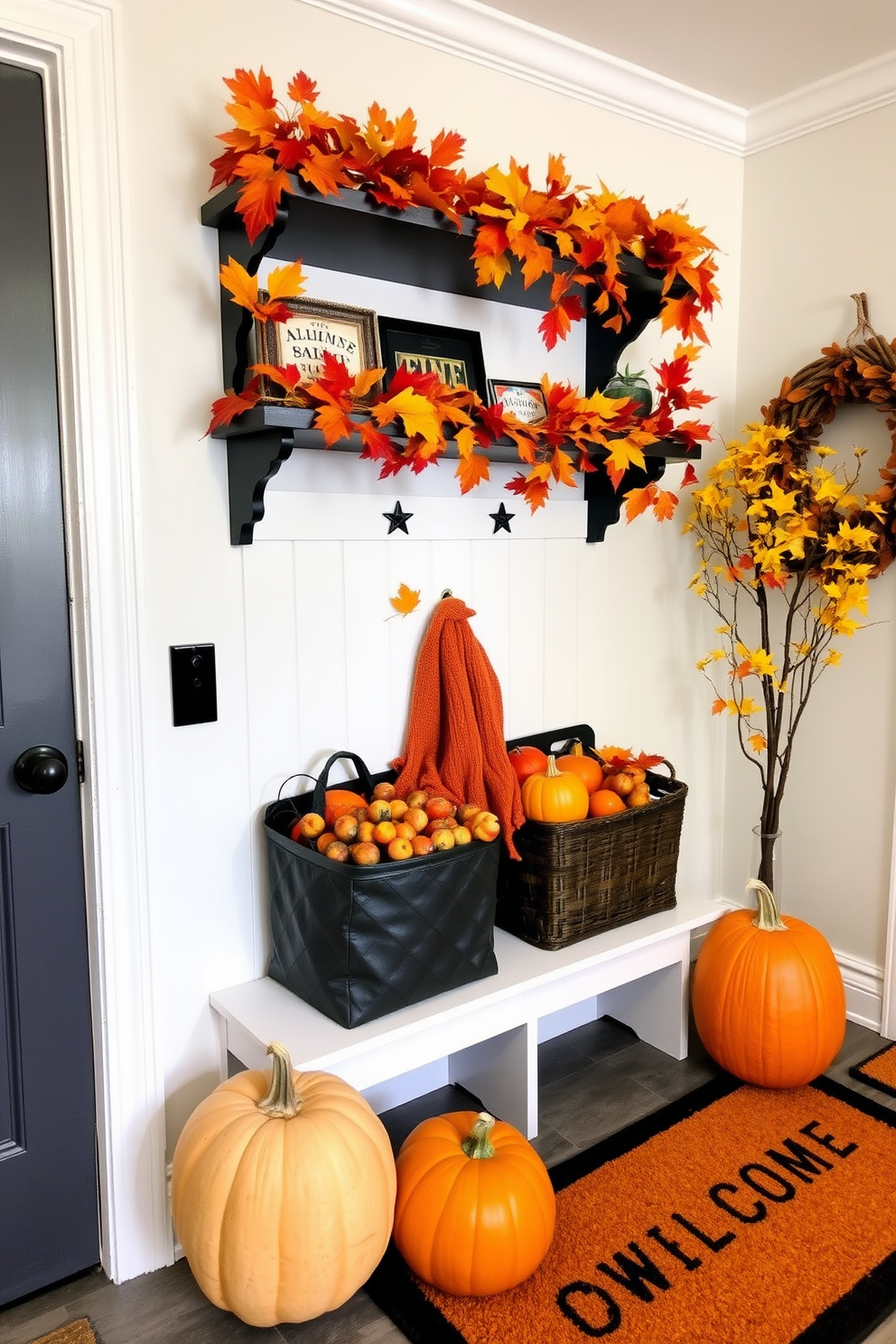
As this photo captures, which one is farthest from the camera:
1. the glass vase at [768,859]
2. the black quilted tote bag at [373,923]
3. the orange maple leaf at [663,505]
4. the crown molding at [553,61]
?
the glass vase at [768,859]

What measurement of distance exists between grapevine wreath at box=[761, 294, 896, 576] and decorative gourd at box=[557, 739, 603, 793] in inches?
29.9

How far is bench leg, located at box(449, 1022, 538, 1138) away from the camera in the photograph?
1.99 m

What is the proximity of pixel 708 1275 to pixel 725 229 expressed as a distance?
235cm

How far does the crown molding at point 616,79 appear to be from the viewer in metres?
1.91

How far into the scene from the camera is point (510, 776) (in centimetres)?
202

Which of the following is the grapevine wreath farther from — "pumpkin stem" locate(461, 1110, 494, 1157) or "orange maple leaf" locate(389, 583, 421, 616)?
"pumpkin stem" locate(461, 1110, 494, 1157)

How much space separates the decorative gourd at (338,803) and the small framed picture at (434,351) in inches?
31.5

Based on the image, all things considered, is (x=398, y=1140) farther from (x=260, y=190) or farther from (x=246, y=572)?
(x=260, y=190)

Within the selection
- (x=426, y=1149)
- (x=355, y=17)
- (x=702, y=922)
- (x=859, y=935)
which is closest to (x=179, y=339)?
(x=355, y=17)

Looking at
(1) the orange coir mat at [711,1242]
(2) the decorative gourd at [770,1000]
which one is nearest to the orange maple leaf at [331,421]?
(2) the decorative gourd at [770,1000]

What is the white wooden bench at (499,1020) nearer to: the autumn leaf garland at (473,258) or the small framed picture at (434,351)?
the autumn leaf garland at (473,258)

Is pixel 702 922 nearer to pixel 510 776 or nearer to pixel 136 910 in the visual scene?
pixel 510 776

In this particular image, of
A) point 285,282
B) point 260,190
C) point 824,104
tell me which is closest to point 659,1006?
point 285,282

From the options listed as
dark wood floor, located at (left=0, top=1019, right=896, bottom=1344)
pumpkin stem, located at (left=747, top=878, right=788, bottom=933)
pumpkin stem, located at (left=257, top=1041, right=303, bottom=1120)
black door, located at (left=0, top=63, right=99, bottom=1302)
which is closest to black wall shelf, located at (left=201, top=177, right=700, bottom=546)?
black door, located at (left=0, top=63, right=99, bottom=1302)
